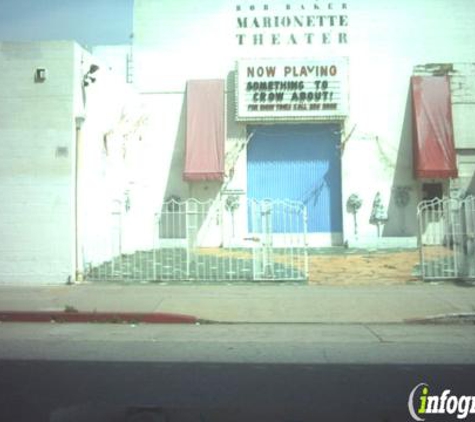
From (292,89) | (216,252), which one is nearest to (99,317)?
(216,252)

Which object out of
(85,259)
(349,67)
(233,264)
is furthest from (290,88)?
(85,259)

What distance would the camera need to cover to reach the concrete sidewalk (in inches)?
468

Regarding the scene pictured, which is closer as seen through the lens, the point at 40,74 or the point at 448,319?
the point at 448,319

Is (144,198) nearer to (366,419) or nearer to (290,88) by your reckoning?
(290,88)

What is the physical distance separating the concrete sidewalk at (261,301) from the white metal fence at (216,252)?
32.2 inches

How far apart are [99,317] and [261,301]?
302 centimetres

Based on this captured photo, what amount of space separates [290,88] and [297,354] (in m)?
14.9

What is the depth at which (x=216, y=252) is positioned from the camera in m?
20.4

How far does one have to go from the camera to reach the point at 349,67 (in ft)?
75.7

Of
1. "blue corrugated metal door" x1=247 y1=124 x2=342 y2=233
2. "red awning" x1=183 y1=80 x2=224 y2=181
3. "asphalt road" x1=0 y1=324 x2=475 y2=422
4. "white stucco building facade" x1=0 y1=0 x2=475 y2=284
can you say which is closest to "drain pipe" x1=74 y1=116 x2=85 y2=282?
"asphalt road" x1=0 y1=324 x2=475 y2=422
